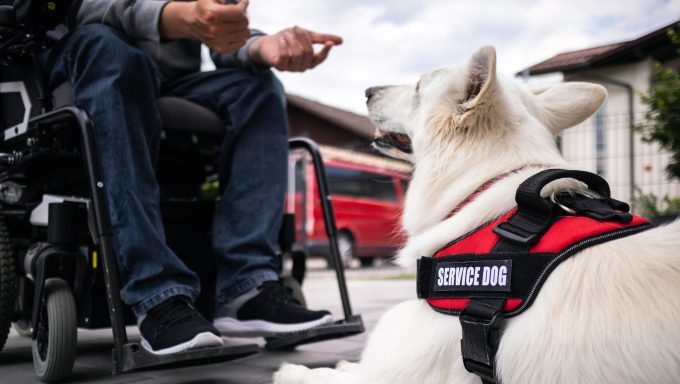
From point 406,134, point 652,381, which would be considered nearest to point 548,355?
point 652,381

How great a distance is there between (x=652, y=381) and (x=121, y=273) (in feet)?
4.89

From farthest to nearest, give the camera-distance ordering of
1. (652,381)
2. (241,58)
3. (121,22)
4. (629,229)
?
1. (241,58)
2. (121,22)
3. (629,229)
4. (652,381)

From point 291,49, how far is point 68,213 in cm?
102

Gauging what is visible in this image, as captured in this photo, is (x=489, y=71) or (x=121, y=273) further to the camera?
(x=121, y=273)

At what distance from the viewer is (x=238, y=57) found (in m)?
2.52

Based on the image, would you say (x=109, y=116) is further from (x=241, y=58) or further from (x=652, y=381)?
(x=652, y=381)

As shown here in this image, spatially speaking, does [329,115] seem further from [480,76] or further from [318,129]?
[480,76]

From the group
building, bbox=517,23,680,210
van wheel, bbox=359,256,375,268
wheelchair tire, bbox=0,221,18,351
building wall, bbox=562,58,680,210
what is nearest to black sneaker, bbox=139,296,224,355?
wheelchair tire, bbox=0,221,18,351

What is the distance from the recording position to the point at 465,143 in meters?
1.51

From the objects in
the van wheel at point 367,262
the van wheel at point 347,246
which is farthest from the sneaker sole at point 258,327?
the van wheel at point 367,262

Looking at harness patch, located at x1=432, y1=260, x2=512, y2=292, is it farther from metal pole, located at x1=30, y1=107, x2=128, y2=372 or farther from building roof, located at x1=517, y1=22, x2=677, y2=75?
building roof, located at x1=517, y1=22, x2=677, y2=75

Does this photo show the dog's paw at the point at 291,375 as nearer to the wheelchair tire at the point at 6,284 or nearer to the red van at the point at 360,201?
the wheelchair tire at the point at 6,284

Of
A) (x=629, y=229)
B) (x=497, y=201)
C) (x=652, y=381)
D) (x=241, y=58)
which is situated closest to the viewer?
(x=652, y=381)

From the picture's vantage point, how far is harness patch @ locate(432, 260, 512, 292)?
4.05 feet
